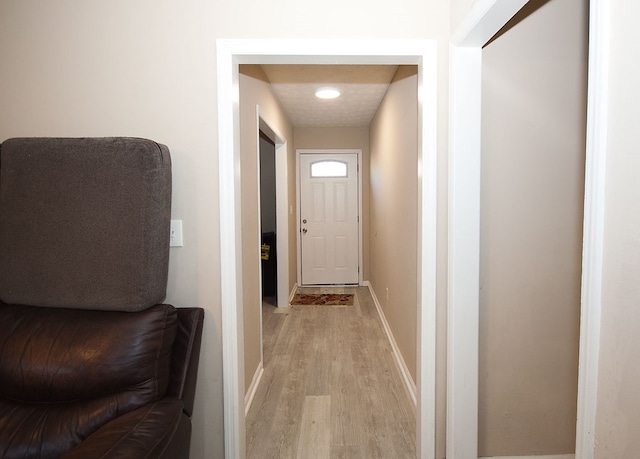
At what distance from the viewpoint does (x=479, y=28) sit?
4.42 ft

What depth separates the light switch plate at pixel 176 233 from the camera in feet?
5.30

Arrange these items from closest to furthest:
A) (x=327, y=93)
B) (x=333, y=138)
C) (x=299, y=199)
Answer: (x=327, y=93) < (x=333, y=138) < (x=299, y=199)

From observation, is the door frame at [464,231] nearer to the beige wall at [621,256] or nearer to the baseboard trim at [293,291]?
the beige wall at [621,256]

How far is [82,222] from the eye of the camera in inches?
53.4

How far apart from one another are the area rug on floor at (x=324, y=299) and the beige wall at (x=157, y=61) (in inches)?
130

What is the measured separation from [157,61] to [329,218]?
4217mm

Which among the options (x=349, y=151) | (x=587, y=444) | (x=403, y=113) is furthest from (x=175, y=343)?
(x=349, y=151)

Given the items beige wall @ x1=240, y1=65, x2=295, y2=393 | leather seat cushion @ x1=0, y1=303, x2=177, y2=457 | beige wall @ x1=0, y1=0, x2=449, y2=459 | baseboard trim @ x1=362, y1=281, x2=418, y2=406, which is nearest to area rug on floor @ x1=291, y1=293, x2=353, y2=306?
baseboard trim @ x1=362, y1=281, x2=418, y2=406

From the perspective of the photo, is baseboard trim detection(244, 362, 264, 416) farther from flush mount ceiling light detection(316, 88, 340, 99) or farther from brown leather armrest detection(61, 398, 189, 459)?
flush mount ceiling light detection(316, 88, 340, 99)

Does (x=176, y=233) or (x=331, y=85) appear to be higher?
(x=331, y=85)

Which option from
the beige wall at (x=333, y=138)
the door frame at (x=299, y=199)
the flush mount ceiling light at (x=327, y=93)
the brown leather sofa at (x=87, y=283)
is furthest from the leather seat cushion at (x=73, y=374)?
the beige wall at (x=333, y=138)

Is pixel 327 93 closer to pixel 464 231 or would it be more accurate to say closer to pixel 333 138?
pixel 333 138

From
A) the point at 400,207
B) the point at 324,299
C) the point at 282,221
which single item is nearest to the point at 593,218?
the point at 400,207

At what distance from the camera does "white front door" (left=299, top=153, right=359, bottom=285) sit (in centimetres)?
563
